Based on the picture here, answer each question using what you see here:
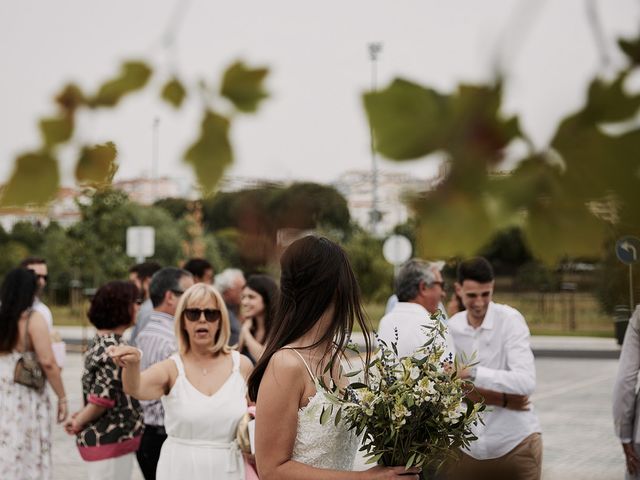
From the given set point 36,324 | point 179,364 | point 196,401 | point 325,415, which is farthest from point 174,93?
point 36,324

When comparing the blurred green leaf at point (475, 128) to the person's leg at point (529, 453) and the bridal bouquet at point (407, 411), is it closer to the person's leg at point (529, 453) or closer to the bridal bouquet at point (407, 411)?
the bridal bouquet at point (407, 411)

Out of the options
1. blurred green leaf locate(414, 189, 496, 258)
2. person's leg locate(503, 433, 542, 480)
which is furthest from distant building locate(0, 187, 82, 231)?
person's leg locate(503, 433, 542, 480)

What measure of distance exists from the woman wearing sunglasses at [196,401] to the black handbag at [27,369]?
144 cm

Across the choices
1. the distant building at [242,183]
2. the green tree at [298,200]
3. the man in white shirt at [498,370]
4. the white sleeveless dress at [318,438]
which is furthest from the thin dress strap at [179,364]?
the distant building at [242,183]

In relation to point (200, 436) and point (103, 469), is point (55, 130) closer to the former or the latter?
point (200, 436)

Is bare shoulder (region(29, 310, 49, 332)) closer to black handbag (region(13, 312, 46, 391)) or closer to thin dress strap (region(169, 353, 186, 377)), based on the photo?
black handbag (region(13, 312, 46, 391))

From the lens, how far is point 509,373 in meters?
4.32

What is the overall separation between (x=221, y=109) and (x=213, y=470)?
11.0 ft

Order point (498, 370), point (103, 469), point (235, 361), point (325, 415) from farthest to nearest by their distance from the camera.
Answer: point (103, 469), point (235, 361), point (498, 370), point (325, 415)

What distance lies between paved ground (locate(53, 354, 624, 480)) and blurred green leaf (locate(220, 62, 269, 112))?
4.26m

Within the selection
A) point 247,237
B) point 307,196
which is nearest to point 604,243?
point 307,196

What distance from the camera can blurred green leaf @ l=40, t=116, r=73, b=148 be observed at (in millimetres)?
1023

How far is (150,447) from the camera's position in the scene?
16.7 feet

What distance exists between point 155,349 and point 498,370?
179 centimetres
